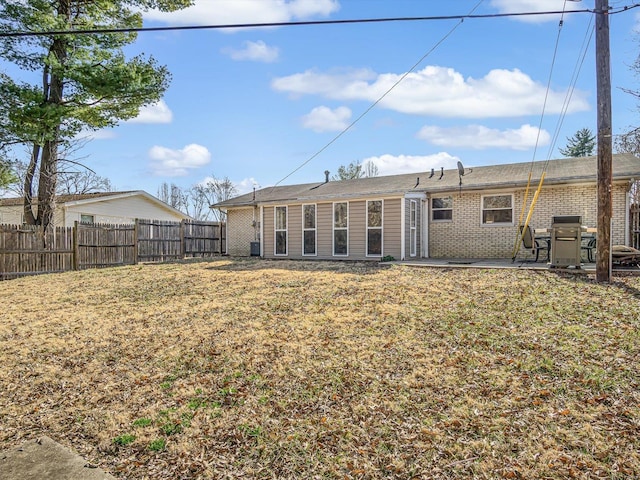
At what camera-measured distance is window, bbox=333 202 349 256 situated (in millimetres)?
14523

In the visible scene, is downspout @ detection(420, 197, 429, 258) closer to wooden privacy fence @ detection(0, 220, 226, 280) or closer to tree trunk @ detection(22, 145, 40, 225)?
wooden privacy fence @ detection(0, 220, 226, 280)

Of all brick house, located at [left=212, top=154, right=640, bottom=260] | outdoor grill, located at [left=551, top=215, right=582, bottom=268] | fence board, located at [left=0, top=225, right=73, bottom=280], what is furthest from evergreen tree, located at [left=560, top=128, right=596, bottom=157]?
fence board, located at [left=0, top=225, right=73, bottom=280]

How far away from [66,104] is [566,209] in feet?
55.7

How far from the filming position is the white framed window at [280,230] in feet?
52.9

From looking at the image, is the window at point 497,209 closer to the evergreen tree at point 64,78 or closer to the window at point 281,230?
the window at point 281,230

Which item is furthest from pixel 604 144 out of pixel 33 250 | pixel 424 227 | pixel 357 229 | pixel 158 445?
pixel 33 250

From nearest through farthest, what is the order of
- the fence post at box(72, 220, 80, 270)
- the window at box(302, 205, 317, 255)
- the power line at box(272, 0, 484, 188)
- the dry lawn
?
the dry lawn
the power line at box(272, 0, 484, 188)
the fence post at box(72, 220, 80, 270)
the window at box(302, 205, 317, 255)

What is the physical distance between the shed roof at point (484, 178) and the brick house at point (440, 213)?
3 cm

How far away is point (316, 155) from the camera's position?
1526cm

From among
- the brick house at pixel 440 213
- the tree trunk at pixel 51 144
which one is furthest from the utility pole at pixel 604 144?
the tree trunk at pixel 51 144

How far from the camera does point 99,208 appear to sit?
22.6 meters

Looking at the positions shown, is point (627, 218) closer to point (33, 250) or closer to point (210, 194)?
point (33, 250)

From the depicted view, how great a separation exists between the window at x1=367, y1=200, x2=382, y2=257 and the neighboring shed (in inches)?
613

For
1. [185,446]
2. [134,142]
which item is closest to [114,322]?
[185,446]
